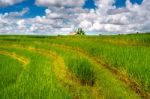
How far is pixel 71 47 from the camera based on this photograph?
28.6 meters

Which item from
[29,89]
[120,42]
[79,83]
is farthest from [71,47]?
[29,89]

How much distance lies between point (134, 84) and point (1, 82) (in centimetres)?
575

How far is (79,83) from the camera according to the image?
537 inches

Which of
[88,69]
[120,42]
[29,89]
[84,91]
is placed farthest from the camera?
[120,42]

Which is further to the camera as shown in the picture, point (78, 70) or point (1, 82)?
point (78, 70)

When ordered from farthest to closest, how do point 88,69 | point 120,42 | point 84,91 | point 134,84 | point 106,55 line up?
point 120,42
point 106,55
point 88,69
point 134,84
point 84,91

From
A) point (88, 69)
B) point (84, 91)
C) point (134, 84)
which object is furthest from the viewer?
point (88, 69)

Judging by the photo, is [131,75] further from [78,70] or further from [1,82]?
[1,82]

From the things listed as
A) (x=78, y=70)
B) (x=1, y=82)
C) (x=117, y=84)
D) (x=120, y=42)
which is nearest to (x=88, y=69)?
(x=78, y=70)

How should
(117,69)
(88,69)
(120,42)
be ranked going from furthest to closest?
(120,42)
(117,69)
(88,69)

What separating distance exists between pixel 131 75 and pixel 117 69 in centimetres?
243

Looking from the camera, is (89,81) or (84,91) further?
(89,81)

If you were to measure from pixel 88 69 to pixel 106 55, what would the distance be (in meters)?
4.78

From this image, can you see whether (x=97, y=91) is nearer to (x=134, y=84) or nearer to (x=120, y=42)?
(x=134, y=84)
